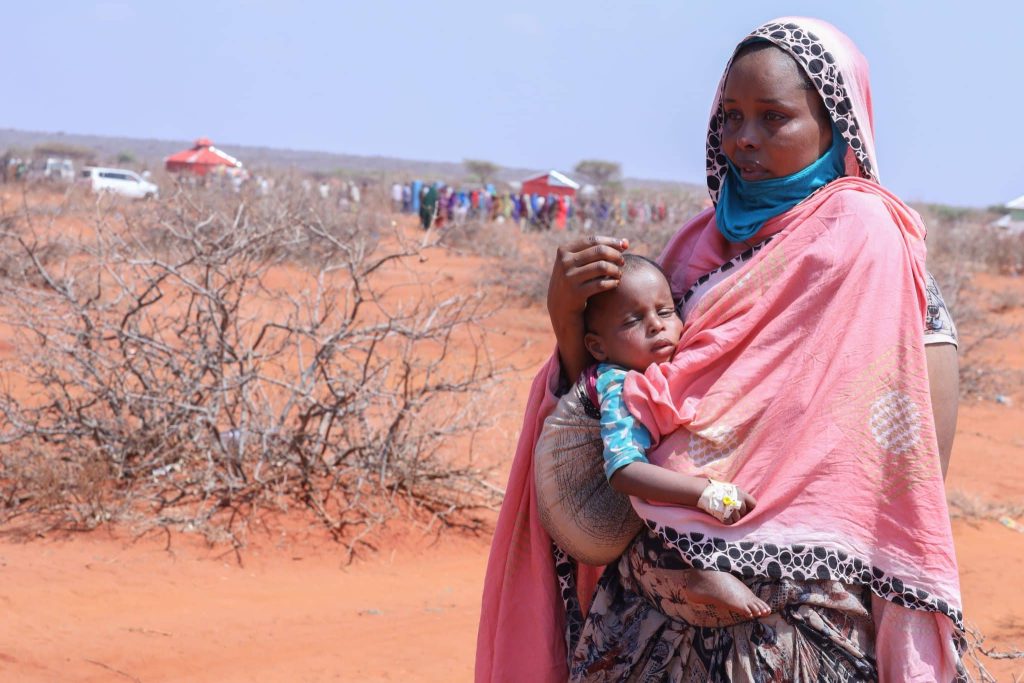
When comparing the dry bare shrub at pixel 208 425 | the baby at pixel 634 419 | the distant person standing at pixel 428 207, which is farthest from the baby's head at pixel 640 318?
the distant person standing at pixel 428 207

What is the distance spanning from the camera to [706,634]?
1.85m

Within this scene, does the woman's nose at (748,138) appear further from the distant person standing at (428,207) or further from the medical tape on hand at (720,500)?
the distant person standing at (428,207)

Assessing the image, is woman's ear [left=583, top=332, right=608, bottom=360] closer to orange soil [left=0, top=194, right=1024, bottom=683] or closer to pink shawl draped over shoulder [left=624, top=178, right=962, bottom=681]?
pink shawl draped over shoulder [left=624, top=178, right=962, bottom=681]

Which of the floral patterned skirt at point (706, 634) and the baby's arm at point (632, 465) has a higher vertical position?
the baby's arm at point (632, 465)

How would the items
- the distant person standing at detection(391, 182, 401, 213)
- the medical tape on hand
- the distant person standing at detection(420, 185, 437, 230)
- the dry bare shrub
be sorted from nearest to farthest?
the medical tape on hand, the dry bare shrub, the distant person standing at detection(420, 185, 437, 230), the distant person standing at detection(391, 182, 401, 213)

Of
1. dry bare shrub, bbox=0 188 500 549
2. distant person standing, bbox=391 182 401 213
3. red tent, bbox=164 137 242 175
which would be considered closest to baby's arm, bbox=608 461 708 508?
dry bare shrub, bbox=0 188 500 549

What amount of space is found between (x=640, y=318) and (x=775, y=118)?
0.41 metres

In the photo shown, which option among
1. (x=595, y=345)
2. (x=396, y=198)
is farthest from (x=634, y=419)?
(x=396, y=198)

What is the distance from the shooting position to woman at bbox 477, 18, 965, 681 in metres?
1.75

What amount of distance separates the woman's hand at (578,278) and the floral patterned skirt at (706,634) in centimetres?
39

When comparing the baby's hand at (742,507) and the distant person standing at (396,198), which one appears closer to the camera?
the baby's hand at (742,507)

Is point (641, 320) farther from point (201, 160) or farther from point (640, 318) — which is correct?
point (201, 160)

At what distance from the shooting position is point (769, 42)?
6.28 feet

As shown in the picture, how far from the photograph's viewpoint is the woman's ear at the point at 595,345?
201 centimetres
